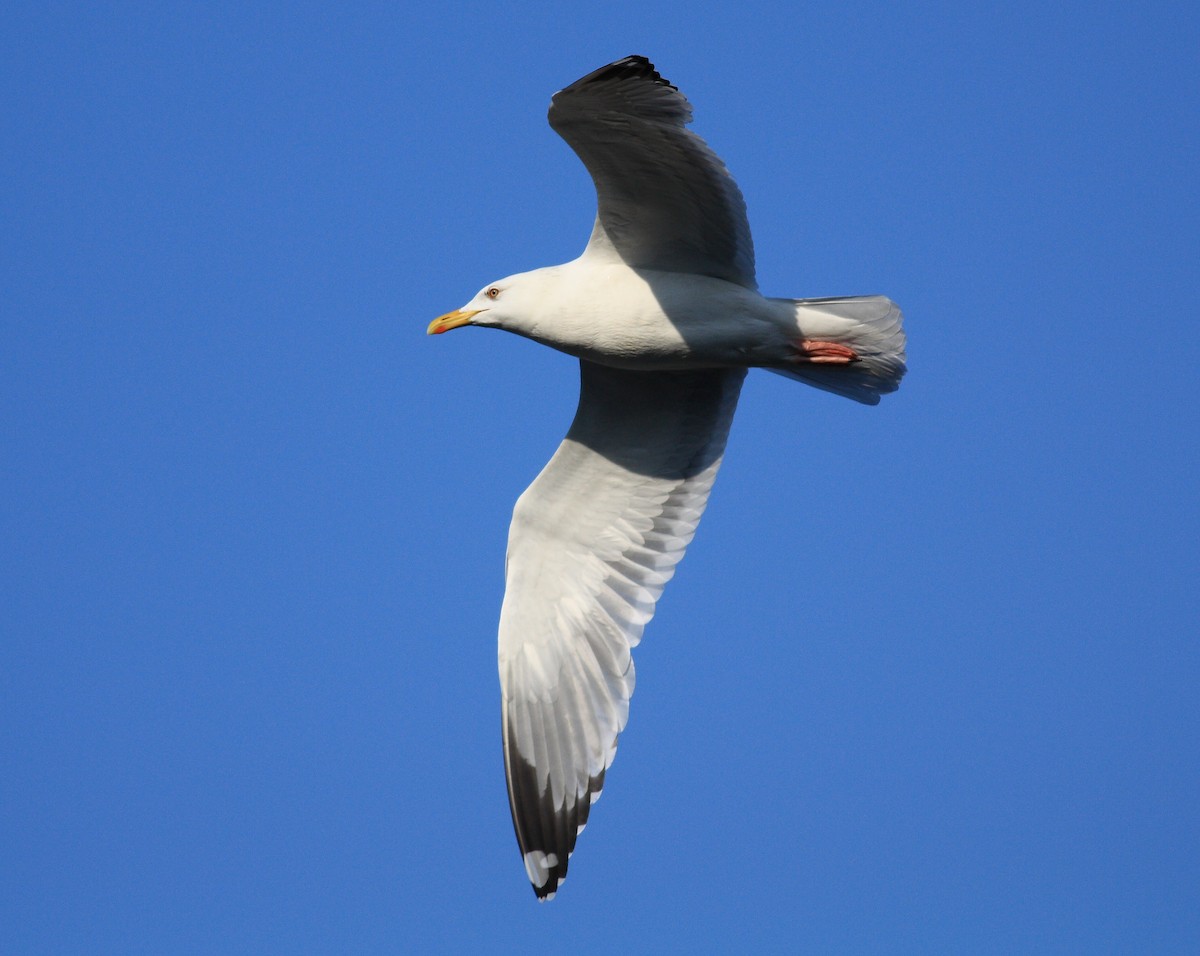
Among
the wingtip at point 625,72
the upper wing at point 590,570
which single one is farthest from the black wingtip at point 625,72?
the upper wing at point 590,570

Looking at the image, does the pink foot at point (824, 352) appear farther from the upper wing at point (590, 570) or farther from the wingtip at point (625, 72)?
the wingtip at point (625, 72)

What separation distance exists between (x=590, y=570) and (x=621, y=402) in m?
1.07

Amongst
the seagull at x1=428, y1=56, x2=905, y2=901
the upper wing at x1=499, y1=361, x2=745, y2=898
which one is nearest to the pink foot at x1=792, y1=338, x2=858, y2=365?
the seagull at x1=428, y1=56, x2=905, y2=901

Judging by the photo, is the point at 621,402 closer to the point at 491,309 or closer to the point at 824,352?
the point at 491,309

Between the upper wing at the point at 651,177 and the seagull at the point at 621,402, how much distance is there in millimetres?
11

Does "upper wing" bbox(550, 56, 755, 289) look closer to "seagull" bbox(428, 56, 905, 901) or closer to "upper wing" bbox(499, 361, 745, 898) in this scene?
"seagull" bbox(428, 56, 905, 901)

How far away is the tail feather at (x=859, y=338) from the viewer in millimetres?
8695

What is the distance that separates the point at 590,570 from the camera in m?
9.55

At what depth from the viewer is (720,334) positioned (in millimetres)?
8562

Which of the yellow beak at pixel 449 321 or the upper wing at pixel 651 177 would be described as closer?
the upper wing at pixel 651 177

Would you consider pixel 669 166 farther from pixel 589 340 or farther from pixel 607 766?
pixel 607 766

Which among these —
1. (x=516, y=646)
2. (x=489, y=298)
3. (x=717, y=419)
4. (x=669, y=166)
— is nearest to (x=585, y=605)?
(x=516, y=646)

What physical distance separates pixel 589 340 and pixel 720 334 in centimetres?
73

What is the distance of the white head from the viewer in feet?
28.3
